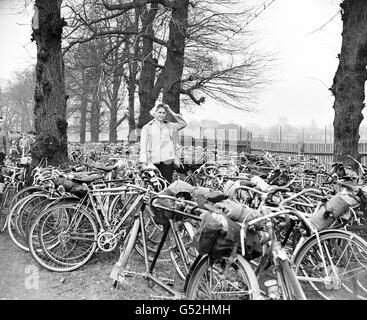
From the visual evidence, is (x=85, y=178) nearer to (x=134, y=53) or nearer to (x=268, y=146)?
(x=134, y=53)

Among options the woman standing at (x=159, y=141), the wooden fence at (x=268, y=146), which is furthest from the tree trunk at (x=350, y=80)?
the wooden fence at (x=268, y=146)

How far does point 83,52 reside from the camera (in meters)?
12.0

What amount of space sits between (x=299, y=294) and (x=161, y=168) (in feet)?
9.80

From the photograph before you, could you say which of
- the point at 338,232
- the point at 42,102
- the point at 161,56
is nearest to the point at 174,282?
the point at 338,232

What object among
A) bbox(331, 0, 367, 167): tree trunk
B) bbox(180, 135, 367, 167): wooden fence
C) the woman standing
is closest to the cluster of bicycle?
the woman standing

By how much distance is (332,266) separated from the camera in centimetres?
254

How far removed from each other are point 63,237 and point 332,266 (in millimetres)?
2373

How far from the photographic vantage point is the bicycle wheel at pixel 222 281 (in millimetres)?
2148

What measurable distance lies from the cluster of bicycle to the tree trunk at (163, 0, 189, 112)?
433 centimetres

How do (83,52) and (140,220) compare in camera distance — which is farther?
(83,52)

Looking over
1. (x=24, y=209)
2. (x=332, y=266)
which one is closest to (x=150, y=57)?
(x=24, y=209)

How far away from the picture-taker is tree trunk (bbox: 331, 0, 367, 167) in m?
5.28

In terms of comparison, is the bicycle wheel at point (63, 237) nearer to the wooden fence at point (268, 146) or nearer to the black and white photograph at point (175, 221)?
the black and white photograph at point (175, 221)

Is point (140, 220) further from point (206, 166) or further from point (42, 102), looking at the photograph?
point (42, 102)
